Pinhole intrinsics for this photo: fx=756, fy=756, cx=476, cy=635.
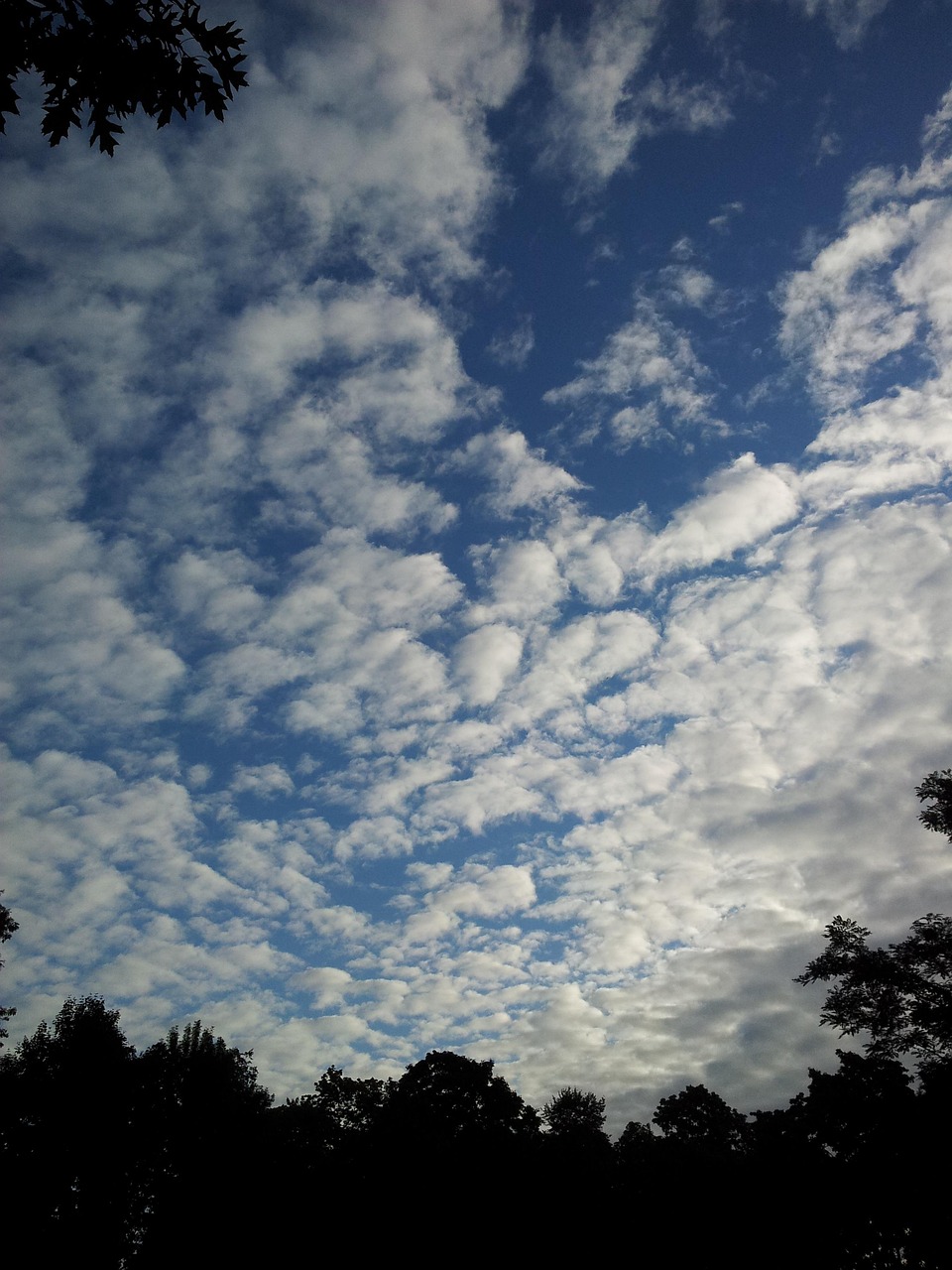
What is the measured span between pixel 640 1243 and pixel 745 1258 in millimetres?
5398

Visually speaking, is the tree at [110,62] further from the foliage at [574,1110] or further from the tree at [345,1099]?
the foliage at [574,1110]

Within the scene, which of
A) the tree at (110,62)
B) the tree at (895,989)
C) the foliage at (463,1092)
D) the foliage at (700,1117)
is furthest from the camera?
the foliage at (700,1117)

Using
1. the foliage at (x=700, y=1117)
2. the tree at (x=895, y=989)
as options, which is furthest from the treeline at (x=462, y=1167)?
the foliage at (x=700, y=1117)

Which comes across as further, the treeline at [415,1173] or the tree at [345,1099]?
the tree at [345,1099]

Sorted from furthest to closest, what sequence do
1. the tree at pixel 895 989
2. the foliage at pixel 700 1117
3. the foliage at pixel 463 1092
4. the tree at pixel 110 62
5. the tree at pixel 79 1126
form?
the foliage at pixel 700 1117
the foliage at pixel 463 1092
the tree at pixel 79 1126
the tree at pixel 895 989
the tree at pixel 110 62

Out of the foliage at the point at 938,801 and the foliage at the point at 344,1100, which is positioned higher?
the foliage at the point at 938,801

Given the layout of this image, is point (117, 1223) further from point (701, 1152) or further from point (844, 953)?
point (844, 953)

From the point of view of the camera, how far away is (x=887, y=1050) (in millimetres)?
28547

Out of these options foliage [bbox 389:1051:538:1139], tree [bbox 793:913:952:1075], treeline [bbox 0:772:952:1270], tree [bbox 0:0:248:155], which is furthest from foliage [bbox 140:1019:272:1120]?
tree [bbox 0:0:248:155]

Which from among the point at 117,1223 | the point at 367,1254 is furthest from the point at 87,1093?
the point at 367,1254

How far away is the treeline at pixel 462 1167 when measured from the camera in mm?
29969

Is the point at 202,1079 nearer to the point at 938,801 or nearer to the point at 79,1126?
the point at 79,1126

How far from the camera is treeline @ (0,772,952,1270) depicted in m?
30.0

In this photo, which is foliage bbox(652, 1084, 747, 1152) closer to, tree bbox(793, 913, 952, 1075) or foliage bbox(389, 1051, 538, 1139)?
foliage bbox(389, 1051, 538, 1139)
